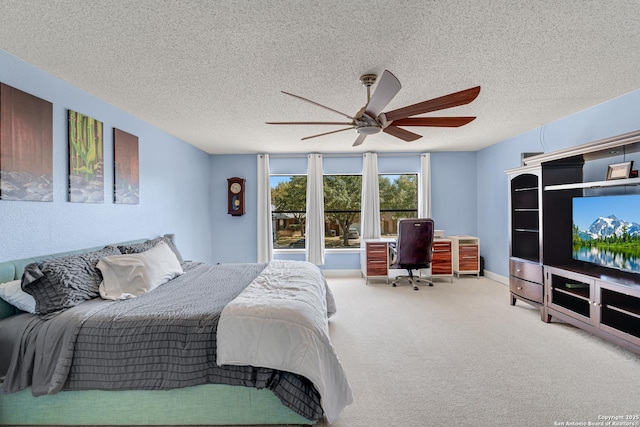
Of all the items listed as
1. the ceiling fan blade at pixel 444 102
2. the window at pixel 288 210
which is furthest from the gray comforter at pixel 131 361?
the window at pixel 288 210

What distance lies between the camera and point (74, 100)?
2.65 m

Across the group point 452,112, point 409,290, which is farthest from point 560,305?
point 452,112

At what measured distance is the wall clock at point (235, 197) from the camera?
223 inches

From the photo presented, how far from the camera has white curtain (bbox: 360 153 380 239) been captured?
569cm

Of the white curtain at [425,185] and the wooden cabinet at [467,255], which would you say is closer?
the wooden cabinet at [467,255]

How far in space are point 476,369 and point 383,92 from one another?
88.1 inches

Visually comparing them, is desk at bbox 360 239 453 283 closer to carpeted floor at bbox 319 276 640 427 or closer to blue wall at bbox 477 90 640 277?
blue wall at bbox 477 90 640 277

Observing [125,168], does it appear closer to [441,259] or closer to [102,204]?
[102,204]

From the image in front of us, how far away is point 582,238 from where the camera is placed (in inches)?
127

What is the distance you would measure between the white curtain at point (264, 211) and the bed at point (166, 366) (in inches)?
149

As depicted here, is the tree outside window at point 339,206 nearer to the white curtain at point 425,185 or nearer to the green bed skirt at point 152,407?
the white curtain at point 425,185

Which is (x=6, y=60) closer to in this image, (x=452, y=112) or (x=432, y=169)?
(x=452, y=112)

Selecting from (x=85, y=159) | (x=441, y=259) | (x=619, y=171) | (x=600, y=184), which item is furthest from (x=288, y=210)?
(x=619, y=171)

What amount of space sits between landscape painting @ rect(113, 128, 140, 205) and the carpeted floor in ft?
8.71
